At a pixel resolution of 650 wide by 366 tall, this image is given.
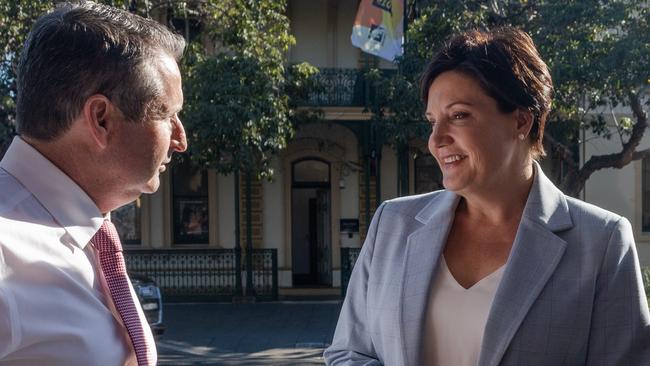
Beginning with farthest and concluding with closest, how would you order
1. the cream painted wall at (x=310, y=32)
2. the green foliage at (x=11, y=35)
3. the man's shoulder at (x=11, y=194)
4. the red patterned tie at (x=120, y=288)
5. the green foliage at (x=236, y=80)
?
1. the cream painted wall at (x=310, y=32)
2. the green foliage at (x=236, y=80)
3. the green foliage at (x=11, y=35)
4. the red patterned tie at (x=120, y=288)
5. the man's shoulder at (x=11, y=194)

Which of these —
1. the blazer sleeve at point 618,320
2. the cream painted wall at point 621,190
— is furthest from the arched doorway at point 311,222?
the blazer sleeve at point 618,320

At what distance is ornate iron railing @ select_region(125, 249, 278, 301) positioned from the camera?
17547 millimetres

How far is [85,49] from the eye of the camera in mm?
1722

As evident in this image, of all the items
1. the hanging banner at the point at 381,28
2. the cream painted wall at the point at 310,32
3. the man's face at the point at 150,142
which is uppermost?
the cream painted wall at the point at 310,32

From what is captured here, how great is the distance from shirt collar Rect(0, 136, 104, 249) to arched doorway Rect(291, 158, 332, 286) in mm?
16599

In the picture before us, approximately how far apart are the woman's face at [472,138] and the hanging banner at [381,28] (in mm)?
11878

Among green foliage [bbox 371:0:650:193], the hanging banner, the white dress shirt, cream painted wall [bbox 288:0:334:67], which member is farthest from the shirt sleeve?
cream painted wall [bbox 288:0:334:67]

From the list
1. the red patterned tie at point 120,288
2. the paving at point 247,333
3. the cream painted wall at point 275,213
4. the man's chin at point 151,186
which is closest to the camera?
the red patterned tie at point 120,288

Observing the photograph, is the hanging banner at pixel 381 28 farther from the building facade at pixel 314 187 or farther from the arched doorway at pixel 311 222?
the arched doorway at pixel 311 222

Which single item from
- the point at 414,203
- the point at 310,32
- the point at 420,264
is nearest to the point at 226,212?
the point at 310,32

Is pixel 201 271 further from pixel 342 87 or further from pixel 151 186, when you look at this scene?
pixel 151 186

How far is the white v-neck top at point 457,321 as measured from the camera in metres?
2.48

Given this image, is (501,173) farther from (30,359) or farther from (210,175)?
(210,175)

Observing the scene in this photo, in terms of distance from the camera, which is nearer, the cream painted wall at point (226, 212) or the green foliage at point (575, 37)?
the green foliage at point (575, 37)
